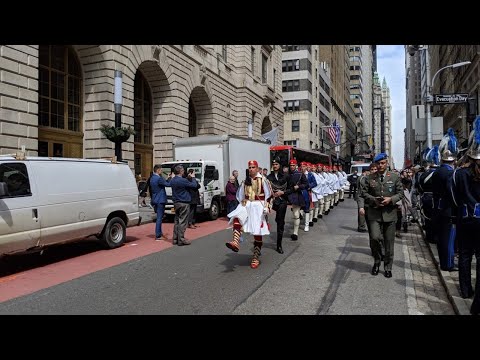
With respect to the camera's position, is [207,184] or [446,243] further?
[207,184]

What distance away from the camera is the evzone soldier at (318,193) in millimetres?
13609

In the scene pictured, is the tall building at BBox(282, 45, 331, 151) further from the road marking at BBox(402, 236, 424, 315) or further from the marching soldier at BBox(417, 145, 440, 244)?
the road marking at BBox(402, 236, 424, 315)

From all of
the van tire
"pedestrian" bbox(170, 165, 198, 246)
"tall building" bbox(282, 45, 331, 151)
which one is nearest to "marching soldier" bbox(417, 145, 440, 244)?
"pedestrian" bbox(170, 165, 198, 246)

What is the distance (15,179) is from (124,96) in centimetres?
1497

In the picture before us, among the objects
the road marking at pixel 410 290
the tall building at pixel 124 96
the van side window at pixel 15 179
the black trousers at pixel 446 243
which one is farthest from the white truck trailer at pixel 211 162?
the black trousers at pixel 446 243

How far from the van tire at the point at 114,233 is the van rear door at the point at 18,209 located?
197 centimetres

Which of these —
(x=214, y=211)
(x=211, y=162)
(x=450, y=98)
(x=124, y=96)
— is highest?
(x=124, y=96)

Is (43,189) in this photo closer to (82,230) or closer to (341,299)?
(82,230)

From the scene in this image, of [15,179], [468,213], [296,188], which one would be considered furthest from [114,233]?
[468,213]

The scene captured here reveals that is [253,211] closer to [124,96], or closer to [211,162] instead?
[211,162]

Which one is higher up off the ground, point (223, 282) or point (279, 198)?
point (279, 198)

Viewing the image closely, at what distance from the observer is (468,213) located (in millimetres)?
4977
